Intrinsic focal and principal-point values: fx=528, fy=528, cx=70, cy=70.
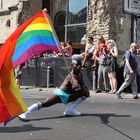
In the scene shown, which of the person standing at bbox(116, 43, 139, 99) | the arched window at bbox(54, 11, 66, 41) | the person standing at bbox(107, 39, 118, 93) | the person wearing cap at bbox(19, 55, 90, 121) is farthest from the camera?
the arched window at bbox(54, 11, 66, 41)

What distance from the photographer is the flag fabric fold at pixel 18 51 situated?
9.56 meters

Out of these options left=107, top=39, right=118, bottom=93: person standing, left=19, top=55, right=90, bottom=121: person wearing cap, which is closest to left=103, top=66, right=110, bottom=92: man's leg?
left=107, top=39, right=118, bottom=93: person standing

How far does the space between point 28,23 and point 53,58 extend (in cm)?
1126

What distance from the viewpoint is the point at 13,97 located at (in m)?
A: 9.71

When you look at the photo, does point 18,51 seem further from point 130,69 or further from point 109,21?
point 109,21

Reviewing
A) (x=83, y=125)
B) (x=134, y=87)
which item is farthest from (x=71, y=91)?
(x=134, y=87)

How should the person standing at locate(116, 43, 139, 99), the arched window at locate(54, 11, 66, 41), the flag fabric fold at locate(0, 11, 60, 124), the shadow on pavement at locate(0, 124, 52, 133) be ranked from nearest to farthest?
the flag fabric fold at locate(0, 11, 60, 124) < the shadow on pavement at locate(0, 124, 52, 133) < the person standing at locate(116, 43, 139, 99) < the arched window at locate(54, 11, 66, 41)

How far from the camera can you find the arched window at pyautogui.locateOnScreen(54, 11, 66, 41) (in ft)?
103

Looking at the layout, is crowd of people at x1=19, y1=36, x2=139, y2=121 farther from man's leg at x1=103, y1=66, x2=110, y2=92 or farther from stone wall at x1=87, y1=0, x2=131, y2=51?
stone wall at x1=87, y1=0, x2=131, y2=51

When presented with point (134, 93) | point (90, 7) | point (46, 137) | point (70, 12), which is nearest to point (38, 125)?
point (46, 137)

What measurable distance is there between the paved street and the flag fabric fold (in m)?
0.57

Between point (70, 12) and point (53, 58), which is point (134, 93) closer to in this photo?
point (53, 58)

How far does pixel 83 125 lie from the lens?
1091cm

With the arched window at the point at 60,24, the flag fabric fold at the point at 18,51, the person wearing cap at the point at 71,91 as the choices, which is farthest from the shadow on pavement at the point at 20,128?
the arched window at the point at 60,24
